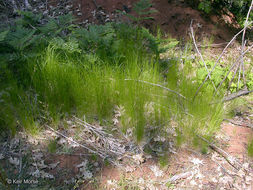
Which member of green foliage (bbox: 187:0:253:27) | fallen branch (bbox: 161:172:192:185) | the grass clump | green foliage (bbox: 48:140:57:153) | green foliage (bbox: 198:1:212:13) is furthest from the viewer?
green foliage (bbox: 187:0:253:27)

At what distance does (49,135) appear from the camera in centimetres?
265

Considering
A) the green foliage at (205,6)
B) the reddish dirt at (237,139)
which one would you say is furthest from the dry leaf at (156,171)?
the green foliage at (205,6)

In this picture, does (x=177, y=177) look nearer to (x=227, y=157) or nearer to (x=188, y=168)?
(x=188, y=168)

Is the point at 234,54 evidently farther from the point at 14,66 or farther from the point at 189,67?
the point at 14,66

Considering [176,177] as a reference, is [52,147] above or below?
above

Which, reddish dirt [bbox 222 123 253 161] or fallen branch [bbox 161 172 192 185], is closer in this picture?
fallen branch [bbox 161 172 192 185]

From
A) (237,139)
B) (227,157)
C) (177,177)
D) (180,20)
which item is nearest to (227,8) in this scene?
(180,20)

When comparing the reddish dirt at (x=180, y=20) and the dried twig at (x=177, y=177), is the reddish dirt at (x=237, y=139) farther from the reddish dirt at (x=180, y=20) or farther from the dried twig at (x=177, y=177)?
the reddish dirt at (x=180, y=20)

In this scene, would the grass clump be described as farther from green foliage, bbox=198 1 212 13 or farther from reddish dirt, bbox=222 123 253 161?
green foliage, bbox=198 1 212 13

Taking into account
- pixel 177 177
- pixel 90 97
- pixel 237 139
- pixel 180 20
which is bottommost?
pixel 177 177

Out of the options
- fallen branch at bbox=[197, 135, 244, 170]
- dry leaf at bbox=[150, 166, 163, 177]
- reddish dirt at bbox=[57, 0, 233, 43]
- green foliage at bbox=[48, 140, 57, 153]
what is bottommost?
dry leaf at bbox=[150, 166, 163, 177]

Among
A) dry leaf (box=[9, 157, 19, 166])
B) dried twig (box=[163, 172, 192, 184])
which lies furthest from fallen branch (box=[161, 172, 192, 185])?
dry leaf (box=[9, 157, 19, 166])

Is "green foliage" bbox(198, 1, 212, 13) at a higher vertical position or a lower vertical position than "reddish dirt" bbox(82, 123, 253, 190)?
higher

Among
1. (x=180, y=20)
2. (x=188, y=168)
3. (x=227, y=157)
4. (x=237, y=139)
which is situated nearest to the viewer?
(x=188, y=168)
